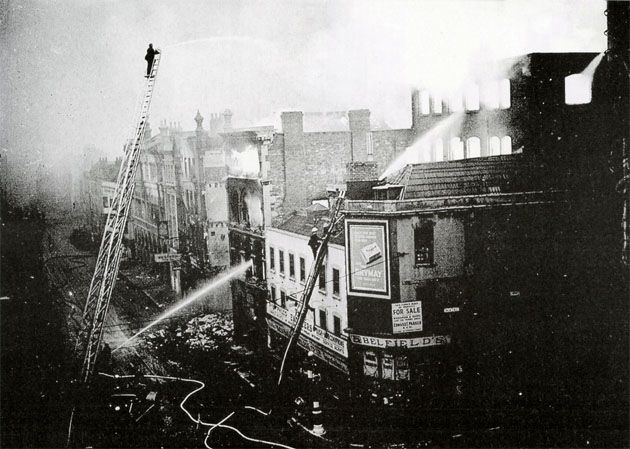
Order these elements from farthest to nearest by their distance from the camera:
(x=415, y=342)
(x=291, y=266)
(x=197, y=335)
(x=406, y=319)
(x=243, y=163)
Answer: (x=291, y=266) < (x=243, y=163) < (x=197, y=335) < (x=406, y=319) < (x=415, y=342)

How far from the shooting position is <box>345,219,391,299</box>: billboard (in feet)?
28.0

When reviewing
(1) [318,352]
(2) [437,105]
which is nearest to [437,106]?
(2) [437,105]

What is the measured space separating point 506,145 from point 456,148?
1.11m

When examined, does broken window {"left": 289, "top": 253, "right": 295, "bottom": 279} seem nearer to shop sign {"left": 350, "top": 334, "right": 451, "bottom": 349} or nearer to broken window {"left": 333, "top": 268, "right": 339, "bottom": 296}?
Answer: broken window {"left": 333, "top": 268, "right": 339, "bottom": 296}

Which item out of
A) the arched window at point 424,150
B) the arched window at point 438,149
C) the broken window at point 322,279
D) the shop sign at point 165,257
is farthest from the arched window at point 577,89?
the shop sign at point 165,257

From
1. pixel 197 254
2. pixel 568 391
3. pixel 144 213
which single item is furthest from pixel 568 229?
pixel 144 213

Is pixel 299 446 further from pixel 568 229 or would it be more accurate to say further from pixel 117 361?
pixel 568 229

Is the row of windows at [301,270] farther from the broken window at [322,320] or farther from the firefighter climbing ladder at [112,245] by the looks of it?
the firefighter climbing ladder at [112,245]

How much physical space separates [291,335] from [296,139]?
3.78m

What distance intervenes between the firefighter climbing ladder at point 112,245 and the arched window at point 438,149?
593 centimetres

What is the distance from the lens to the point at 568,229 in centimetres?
861

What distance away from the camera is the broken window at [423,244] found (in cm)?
864

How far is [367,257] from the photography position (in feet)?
28.4

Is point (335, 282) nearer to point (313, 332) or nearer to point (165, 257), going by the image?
point (313, 332)
